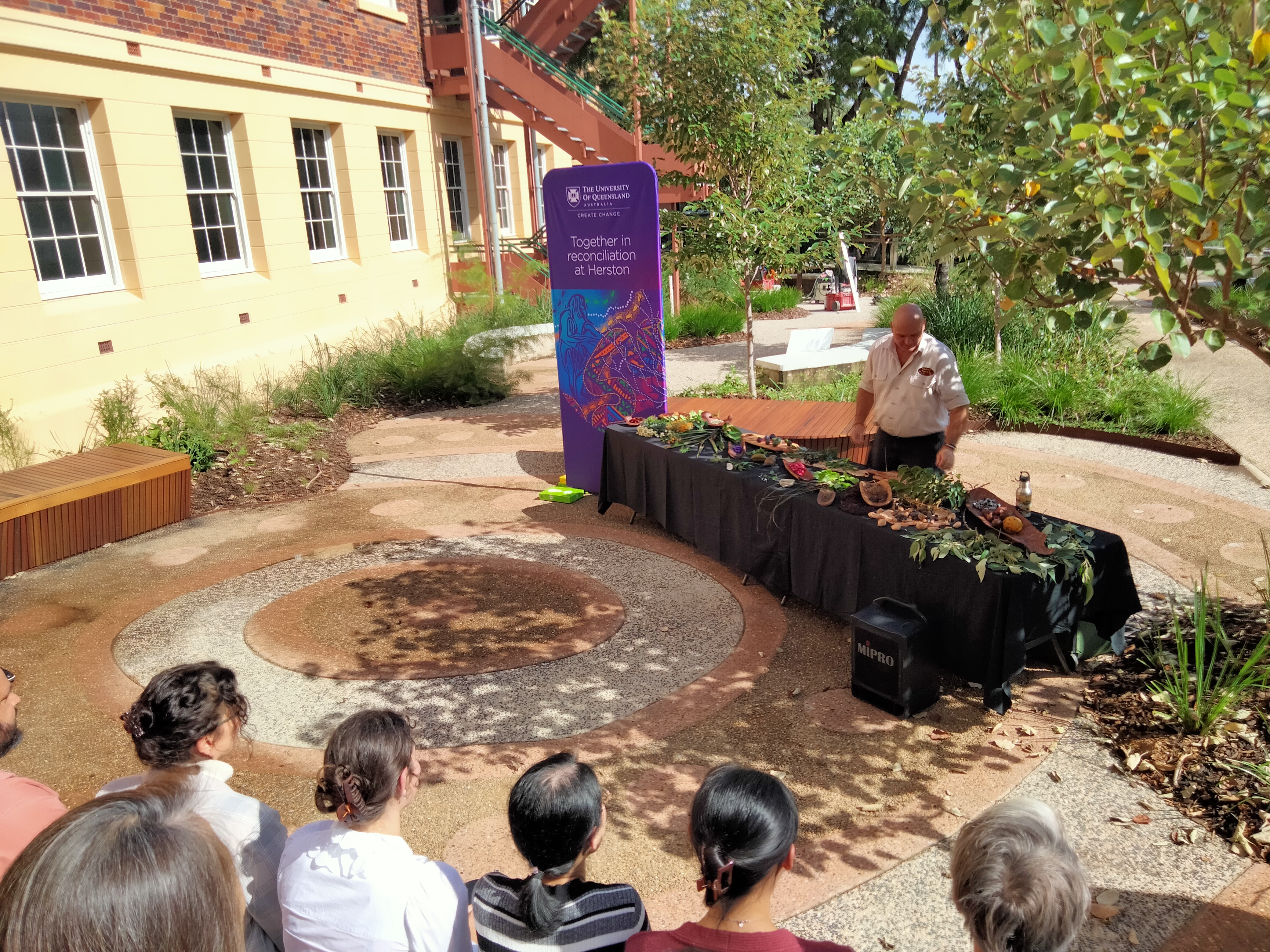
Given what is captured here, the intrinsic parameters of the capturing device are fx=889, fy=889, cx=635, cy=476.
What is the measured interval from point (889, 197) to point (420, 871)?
4347 mm

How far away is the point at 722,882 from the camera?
2.19 m

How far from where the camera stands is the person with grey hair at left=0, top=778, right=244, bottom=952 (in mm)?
1290

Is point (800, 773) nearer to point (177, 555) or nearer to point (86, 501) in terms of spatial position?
point (177, 555)

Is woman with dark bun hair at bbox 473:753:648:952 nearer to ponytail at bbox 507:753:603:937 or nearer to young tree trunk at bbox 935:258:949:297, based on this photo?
ponytail at bbox 507:753:603:937

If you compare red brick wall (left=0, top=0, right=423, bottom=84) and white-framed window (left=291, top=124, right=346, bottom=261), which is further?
white-framed window (left=291, top=124, right=346, bottom=261)

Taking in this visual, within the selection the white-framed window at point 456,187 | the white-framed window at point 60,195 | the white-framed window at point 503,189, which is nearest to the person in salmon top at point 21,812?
the white-framed window at point 60,195

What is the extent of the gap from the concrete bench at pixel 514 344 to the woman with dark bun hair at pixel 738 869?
11.0m

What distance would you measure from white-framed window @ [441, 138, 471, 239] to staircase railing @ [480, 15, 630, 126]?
2.14m


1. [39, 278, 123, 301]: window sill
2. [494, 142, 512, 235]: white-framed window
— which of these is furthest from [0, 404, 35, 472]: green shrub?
[494, 142, 512, 235]: white-framed window

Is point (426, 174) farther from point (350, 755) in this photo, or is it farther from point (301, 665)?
point (350, 755)

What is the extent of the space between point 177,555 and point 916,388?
6237 millimetres

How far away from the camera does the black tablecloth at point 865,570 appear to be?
470 centimetres

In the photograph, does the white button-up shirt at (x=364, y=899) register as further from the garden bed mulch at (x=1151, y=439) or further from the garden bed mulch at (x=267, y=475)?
the garden bed mulch at (x=1151, y=439)

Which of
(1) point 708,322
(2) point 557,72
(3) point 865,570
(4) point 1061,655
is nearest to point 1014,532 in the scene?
(4) point 1061,655
